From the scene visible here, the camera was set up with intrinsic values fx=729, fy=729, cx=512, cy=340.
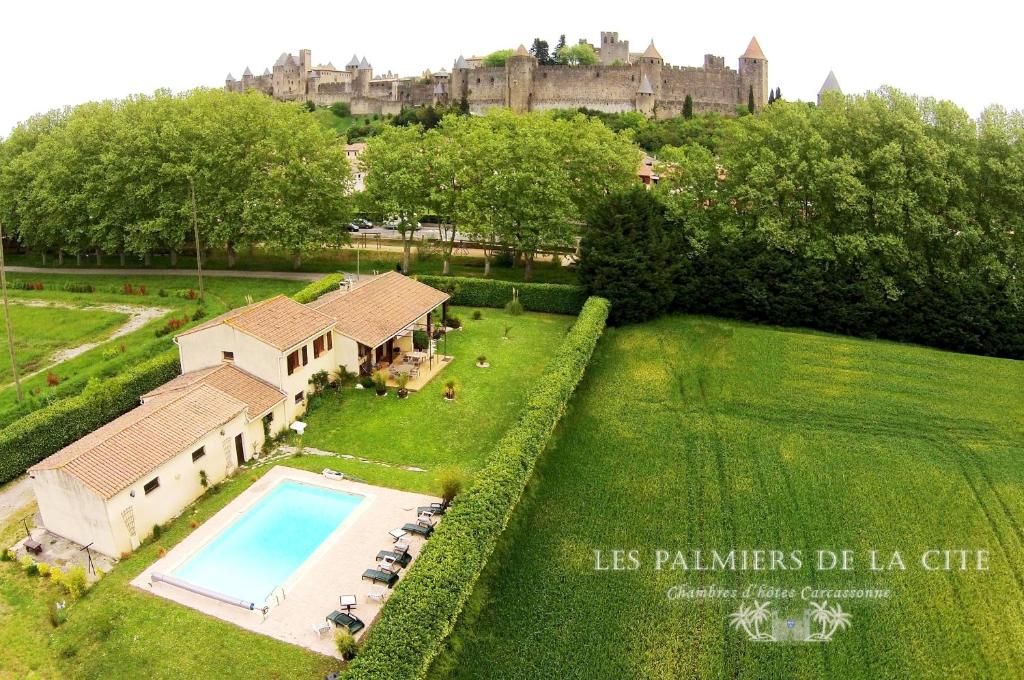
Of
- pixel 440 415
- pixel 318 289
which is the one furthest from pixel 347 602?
pixel 318 289

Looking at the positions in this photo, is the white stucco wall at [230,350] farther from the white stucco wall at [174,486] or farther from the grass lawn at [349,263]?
the grass lawn at [349,263]

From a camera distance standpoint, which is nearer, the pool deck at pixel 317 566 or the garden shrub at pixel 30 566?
the pool deck at pixel 317 566

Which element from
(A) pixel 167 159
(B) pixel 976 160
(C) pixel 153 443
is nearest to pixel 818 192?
(B) pixel 976 160

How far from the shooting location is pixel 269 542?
20703 mm

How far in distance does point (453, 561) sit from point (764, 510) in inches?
426

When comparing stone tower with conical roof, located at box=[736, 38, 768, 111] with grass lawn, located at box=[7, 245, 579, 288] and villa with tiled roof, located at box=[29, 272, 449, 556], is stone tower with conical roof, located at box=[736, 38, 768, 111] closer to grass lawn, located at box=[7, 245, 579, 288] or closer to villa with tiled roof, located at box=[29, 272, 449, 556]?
grass lawn, located at box=[7, 245, 579, 288]

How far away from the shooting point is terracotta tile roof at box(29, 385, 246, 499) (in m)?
20.0

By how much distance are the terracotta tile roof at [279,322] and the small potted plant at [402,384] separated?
142 inches

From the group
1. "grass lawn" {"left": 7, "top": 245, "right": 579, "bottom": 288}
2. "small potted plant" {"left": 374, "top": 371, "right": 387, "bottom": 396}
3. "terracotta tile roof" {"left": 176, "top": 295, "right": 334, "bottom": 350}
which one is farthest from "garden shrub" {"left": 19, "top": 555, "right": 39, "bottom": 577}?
"grass lawn" {"left": 7, "top": 245, "right": 579, "bottom": 288}

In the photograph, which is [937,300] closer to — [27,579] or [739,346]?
[739,346]

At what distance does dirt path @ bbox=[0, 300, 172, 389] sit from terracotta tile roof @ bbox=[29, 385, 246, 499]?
43.4ft

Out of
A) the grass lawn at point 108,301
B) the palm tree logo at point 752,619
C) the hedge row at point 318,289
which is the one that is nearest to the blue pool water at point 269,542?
the palm tree logo at point 752,619

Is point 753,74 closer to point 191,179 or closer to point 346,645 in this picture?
point 191,179

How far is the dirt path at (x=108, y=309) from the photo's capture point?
1392 inches
